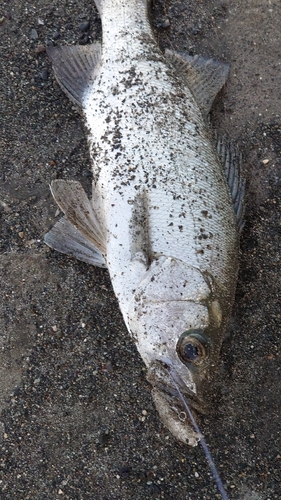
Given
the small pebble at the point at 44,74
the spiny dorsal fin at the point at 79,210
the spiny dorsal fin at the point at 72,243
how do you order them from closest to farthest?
the spiny dorsal fin at the point at 79,210 < the spiny dorsal fin at the point at 72,243 < the small pebble at the point at 44,74

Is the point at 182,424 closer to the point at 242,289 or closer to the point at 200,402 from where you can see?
the point at 200,402

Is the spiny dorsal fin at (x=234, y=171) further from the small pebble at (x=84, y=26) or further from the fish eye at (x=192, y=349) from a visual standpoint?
the small pebble at (x=84, y=26)

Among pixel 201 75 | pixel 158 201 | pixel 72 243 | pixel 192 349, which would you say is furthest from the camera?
pixel 201 75

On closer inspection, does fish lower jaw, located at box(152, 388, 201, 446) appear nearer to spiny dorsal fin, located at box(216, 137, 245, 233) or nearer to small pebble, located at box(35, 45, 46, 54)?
spiny dorsal fin, located at box(216, 137, 245, 233)

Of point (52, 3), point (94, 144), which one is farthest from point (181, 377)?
point (52, 3)

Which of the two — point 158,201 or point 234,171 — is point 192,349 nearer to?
point 158,201

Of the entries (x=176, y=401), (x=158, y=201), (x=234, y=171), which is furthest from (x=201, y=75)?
(x=176, y=401)

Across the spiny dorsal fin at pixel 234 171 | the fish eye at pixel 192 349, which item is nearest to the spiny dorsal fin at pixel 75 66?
the spiny dorsal fin at pixel 234 171
